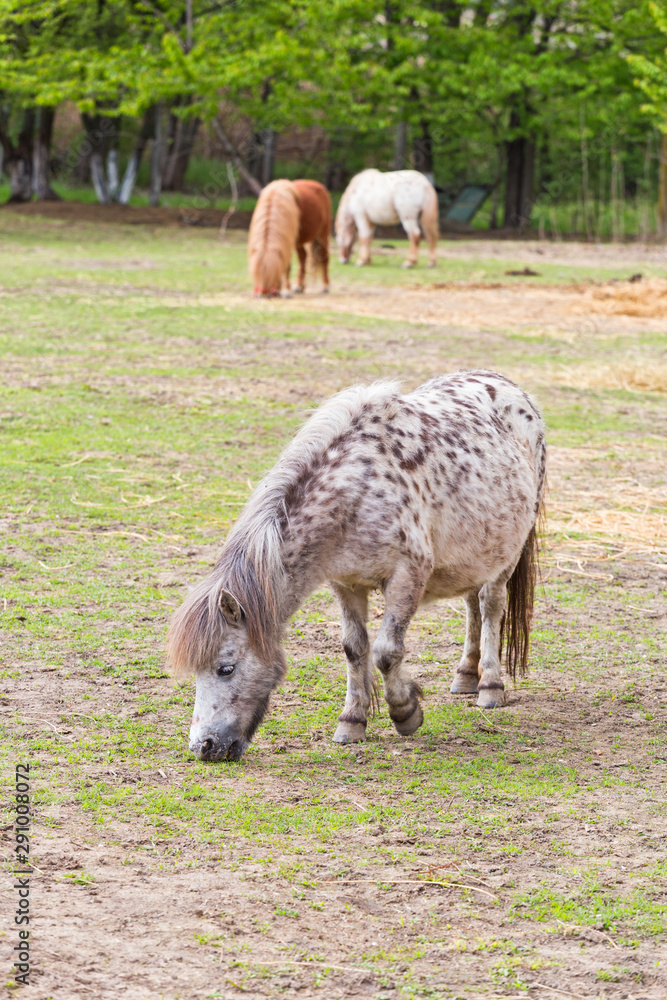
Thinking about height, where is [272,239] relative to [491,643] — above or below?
above

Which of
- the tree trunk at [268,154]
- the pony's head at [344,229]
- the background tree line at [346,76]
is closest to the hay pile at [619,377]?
the pony's head at [344,229]

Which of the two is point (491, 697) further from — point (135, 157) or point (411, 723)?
point (135, 157)

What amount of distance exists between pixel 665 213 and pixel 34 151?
16.7 meters

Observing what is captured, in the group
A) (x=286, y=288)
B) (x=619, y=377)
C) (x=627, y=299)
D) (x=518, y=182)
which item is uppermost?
(x=518, y=182)

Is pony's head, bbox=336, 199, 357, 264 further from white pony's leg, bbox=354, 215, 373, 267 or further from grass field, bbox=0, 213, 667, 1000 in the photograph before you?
grass field, bbox=0, 213, 667, 1000

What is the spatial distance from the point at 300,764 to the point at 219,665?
481 mm

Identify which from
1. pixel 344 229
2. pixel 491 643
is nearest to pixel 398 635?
pixel 491 643

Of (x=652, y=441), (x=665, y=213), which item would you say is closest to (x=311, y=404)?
(x=652, y=441)

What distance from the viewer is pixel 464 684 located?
446 cm

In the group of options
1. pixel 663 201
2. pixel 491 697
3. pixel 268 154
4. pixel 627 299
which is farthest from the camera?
pixel 268 154

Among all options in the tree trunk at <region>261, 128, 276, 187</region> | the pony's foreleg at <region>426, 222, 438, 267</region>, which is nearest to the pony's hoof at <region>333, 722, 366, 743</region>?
the pony's foreleg at <region>426, 222, 438, 267</region>

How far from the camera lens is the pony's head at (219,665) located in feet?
11.4

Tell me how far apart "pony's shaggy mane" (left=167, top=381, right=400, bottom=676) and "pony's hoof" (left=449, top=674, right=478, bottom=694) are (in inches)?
43.7

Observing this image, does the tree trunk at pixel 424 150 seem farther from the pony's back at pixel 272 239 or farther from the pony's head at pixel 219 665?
→ the pony's head at pixel 219 665
